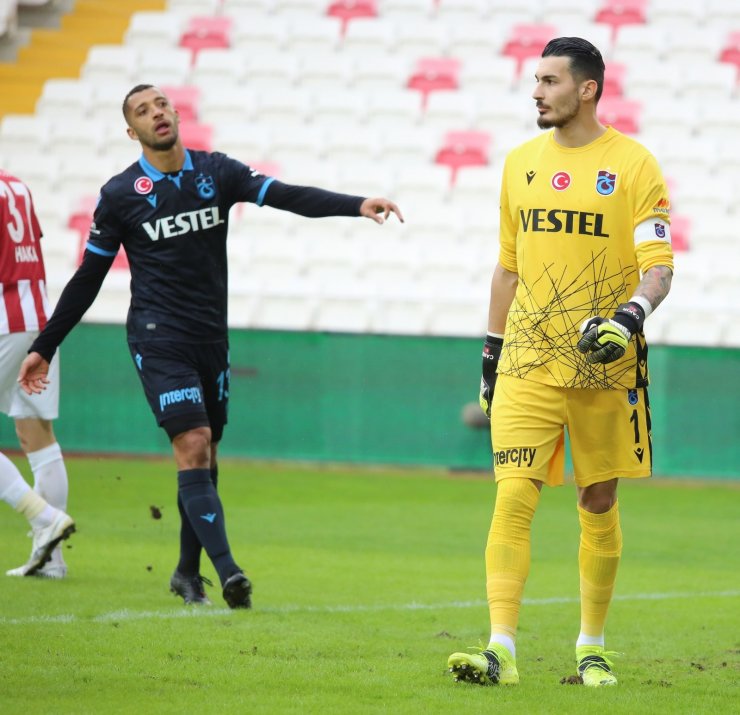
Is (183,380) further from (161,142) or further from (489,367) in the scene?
(489,367)

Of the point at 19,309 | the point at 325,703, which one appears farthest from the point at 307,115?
the point at 325,703

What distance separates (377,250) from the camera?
636 inches

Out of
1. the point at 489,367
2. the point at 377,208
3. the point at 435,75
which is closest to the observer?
the point at 489,367

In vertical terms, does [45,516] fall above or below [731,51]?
below

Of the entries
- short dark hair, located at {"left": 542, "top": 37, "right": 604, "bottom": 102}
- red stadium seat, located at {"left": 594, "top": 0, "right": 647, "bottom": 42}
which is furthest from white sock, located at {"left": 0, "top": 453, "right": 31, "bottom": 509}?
red stadium seat, located at {"left": 594, "top": 0, "right": 647, "bottom": 42}

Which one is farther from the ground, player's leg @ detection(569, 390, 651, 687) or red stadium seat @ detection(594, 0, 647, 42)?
red stadium seat @ detection(594, 0, 647, 42)

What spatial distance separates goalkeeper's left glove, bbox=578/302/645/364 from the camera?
175 inches

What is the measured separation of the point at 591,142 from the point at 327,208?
1636 millimetres

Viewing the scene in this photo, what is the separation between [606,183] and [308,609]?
9.02ft

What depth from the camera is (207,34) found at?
20.6 m

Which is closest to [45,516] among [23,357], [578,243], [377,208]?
[23,357]

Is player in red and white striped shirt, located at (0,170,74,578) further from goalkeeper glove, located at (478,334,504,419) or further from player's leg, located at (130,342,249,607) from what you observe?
goalkeeper glove, located at (478,334,504,419)

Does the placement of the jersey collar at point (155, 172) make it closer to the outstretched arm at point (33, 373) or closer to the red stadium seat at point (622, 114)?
the outstretched arm at point (33, 373)

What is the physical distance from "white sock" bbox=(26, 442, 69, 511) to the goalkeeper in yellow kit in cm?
351
